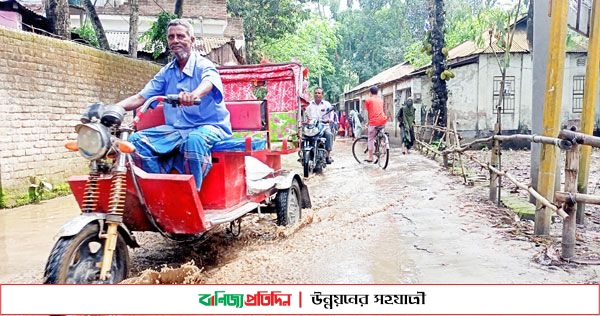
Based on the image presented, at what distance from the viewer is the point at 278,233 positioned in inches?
202

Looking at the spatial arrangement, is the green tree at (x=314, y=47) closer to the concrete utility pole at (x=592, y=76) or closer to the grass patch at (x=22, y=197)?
the grass patch at (x=22, y=197)

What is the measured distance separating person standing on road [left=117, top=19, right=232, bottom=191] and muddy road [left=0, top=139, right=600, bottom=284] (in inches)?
30.7

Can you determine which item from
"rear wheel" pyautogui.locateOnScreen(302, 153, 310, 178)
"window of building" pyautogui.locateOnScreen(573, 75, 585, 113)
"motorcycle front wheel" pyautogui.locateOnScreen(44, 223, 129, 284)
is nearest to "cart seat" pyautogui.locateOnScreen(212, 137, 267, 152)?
"motorcycle front wheel" pyautogui.locateOnScreen(44, 223, 129, 284)

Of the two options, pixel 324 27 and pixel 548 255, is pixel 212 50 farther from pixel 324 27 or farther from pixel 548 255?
pixel 324 27

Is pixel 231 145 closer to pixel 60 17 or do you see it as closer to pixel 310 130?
pixel 310 130

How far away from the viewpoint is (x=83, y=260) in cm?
302

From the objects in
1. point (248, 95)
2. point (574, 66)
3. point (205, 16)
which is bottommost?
point (248, 95)

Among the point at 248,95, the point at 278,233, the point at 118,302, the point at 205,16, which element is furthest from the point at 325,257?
the point at 205,16

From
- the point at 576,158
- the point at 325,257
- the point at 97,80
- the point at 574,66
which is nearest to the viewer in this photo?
the point at 576,158

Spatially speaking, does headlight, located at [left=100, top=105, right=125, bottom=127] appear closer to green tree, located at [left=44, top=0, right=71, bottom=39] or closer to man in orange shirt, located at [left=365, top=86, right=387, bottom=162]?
man in orange shirt, located at [left=365, top=86, right=387, bottom=162]

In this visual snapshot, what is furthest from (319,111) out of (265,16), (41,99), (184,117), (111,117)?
(265,16)

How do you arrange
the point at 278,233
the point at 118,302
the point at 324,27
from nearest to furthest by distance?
the point at 118,302 < the point at 278,233 < the point at 324,27

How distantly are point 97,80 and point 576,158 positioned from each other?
841 cm

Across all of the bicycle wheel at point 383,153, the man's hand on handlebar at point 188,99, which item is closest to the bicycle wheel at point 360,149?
the bicycle wheel at point 383,153
